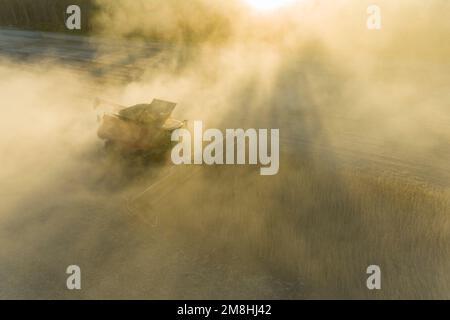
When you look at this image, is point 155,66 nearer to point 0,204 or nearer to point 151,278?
point 0,204

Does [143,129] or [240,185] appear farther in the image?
[143,129]

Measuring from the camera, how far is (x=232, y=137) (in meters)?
7.61

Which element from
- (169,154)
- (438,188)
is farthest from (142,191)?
Answer: (438,188)

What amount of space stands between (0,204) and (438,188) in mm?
7584

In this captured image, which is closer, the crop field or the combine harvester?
the crop field

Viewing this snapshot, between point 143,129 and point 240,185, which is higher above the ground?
point 143,129

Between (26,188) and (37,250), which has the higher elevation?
(26,188)

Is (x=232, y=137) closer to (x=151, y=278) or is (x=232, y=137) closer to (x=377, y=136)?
(x=377, y=136)

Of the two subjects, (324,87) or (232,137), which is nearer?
(232,137)

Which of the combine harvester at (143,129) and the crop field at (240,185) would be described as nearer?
the crop field at (240,185)

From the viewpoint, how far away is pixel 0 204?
6016 millimetres
